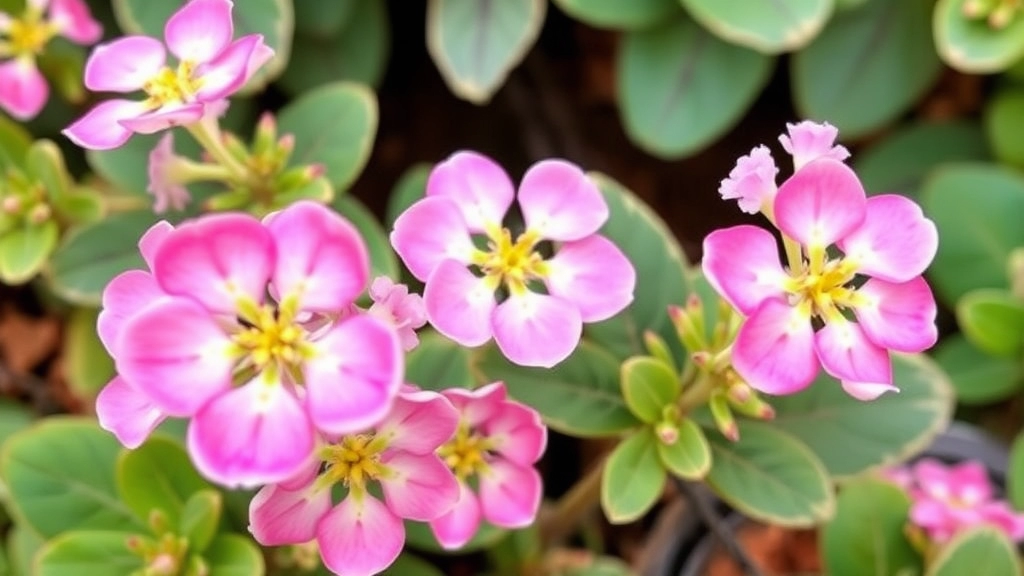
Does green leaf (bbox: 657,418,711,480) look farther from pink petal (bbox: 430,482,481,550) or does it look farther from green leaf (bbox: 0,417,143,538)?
green leaf (bbox: 0,417,143,538)

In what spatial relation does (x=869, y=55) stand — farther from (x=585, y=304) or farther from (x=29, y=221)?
(x=29, y=221)

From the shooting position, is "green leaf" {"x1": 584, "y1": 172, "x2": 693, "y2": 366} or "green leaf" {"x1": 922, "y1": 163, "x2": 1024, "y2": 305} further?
"green leaf" {"x1": 922, "y1": 163, "x2": 1024, "y2": 305}

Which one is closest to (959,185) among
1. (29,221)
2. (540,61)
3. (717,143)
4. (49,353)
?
(717,143)

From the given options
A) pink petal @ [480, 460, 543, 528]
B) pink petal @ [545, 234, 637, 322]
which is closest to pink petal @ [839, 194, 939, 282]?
pink petal @ [545, 234, 637, 322]

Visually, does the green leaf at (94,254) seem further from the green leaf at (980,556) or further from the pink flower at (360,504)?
the green leaf at (980,556)

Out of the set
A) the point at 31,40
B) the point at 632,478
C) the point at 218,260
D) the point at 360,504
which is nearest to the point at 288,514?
the point at 360,504

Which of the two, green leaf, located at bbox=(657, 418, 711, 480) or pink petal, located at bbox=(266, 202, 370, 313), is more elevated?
pink petal, located at bbox=(266, 202, 370, 313)

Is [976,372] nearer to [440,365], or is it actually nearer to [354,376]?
[440,365]

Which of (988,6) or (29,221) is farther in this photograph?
(988,6)
